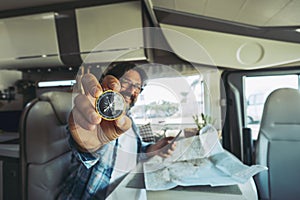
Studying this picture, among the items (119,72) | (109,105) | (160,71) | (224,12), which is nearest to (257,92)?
(224,12)

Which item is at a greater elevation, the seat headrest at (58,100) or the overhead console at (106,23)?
the overhead console at (106,23)

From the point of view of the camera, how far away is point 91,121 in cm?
37

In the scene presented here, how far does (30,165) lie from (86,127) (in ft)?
1.26

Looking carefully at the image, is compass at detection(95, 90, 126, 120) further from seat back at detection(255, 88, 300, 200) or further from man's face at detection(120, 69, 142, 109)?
seat back at detection(255, 88, 300, 200)

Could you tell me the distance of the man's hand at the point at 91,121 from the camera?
375 millimetres

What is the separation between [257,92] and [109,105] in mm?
1218

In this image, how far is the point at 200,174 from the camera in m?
0.79

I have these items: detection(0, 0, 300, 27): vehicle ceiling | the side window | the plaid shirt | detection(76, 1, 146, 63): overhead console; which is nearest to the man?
the plaid shirt

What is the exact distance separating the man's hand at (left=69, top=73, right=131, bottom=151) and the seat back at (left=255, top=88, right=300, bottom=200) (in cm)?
87

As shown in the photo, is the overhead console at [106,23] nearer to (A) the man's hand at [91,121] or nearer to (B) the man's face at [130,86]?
(B) the man's face at [130,86]

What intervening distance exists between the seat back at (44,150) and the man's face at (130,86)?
0.24 metres

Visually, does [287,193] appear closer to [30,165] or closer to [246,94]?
[246,94]

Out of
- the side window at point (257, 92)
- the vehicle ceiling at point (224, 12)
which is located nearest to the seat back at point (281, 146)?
the side window at point (257, 92)

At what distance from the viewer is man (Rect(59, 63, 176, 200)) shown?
0.39 metres
